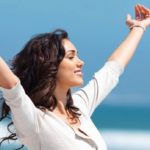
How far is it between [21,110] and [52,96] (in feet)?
0.71

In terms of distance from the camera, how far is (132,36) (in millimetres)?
2047

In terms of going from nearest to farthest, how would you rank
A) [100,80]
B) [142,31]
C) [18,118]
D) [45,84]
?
[18,118] < [45,84] < [100,80] < [142,31]

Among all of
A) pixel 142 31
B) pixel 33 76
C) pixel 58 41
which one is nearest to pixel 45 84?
pixel 33 76

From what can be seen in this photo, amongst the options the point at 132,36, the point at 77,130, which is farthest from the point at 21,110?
the point at 132,36

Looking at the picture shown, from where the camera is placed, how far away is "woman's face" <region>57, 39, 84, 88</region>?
1625 mm

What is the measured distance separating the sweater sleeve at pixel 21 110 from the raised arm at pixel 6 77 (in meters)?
0.01

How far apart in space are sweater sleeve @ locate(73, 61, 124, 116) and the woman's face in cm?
14

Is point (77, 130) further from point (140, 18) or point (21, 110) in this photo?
point (140, 18)

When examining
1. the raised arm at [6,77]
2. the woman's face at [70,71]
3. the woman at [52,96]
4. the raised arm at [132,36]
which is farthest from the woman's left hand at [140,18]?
the raised arm at [6,77]

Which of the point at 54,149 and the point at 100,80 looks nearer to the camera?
the point at 54,149

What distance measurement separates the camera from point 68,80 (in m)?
1.63

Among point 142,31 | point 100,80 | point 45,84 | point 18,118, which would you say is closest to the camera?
point 18,118

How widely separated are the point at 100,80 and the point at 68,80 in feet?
0.93

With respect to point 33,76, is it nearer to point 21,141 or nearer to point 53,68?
point 53,68
